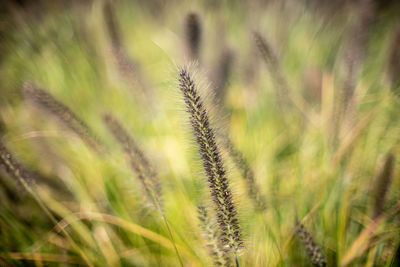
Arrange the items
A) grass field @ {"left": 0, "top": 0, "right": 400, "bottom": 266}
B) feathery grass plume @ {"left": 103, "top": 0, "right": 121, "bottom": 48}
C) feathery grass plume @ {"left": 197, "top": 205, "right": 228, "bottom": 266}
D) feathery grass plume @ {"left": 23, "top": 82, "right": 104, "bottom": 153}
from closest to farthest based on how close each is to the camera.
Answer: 1. feathery grass plume @ {"left": 197, "top": 205, "right": 228, "bottom": 266}
2. grass field @ {"left": 0, "top": 0, "right": 400, "bottom": 266}
3. feathery grass plume @ {"left": 23, "top": 82, "right": 104, "bottom": 153}
4. feathery grass plume @ {"left": 103, "top": 0, "right": 121, "bottom": 48}

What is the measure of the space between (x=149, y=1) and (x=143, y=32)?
877 millimetres

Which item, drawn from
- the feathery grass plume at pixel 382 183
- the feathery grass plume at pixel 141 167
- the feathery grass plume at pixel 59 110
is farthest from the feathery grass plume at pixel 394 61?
the feathery grass plume at pixel 59 110

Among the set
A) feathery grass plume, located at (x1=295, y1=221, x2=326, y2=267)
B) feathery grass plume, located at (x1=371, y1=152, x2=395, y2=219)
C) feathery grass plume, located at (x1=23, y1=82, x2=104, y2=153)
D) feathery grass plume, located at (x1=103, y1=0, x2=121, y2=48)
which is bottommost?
feathery grass plume, located at (x1=295, y1=221, x2=326, y2=267)

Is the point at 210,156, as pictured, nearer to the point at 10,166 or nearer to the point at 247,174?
the point at 247,174

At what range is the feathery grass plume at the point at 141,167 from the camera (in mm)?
1121

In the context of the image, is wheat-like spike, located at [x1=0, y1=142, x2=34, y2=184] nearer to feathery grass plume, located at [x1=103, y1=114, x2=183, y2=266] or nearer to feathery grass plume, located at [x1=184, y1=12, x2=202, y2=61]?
feathery grass plume, located at [x1=103, y1=114, x2=183, y2=266]

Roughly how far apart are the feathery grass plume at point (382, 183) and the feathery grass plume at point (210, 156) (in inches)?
30.4

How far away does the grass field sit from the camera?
1.05 meters

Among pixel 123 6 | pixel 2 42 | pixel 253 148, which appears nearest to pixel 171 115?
pixel 253 148

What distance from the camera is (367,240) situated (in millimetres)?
1124

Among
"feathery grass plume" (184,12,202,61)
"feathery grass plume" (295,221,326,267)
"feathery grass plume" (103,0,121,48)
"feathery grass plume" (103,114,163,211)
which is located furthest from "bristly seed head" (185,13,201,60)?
"feathery grass plume" (295,221,326,267)

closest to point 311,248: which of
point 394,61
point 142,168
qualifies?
point 142,168

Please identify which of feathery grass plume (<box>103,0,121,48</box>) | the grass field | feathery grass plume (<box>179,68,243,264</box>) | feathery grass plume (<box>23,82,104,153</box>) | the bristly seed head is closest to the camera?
feathery grass plume (<box>179,68,243,264</box>)

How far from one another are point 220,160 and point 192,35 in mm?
1093
